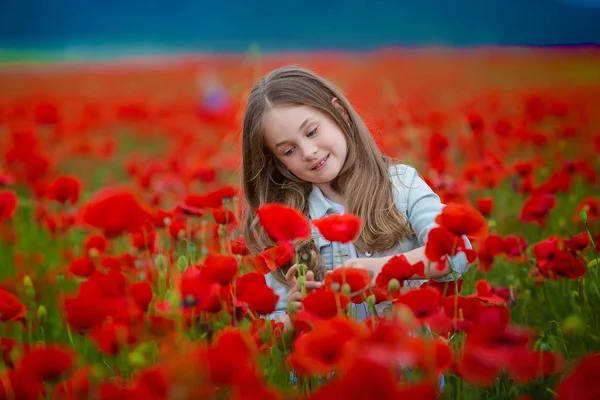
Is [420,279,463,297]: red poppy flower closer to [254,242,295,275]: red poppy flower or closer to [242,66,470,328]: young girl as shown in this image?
[242,66,470,328]: young girl

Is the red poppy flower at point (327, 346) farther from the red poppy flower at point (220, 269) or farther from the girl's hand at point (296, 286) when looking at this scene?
the girl's hand at point (296, 286)

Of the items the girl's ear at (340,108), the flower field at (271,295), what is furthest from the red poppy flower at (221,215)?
the girl's ear at (340,108)

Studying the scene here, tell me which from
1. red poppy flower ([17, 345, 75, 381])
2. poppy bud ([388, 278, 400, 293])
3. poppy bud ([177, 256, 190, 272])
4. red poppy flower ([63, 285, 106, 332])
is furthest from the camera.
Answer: poppy bud ([177, 256, 190, 272])

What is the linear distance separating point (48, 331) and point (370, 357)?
65.3 inches

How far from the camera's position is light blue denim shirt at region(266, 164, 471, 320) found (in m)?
1.91

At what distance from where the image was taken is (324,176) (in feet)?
6.32

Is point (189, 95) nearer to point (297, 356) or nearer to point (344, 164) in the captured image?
point (344, 164)

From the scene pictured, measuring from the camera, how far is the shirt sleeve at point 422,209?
1.85 m

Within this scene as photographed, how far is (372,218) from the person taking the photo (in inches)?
75.9

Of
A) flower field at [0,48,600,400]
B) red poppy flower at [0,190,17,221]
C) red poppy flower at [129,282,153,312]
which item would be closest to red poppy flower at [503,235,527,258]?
flower field at [0,48,600,400]

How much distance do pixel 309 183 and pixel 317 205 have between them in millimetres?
104

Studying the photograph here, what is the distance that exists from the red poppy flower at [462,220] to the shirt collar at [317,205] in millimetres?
721

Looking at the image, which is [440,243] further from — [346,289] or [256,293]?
[256,293]

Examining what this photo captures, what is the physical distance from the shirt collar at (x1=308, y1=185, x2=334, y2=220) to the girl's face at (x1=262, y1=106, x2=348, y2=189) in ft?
0.36
